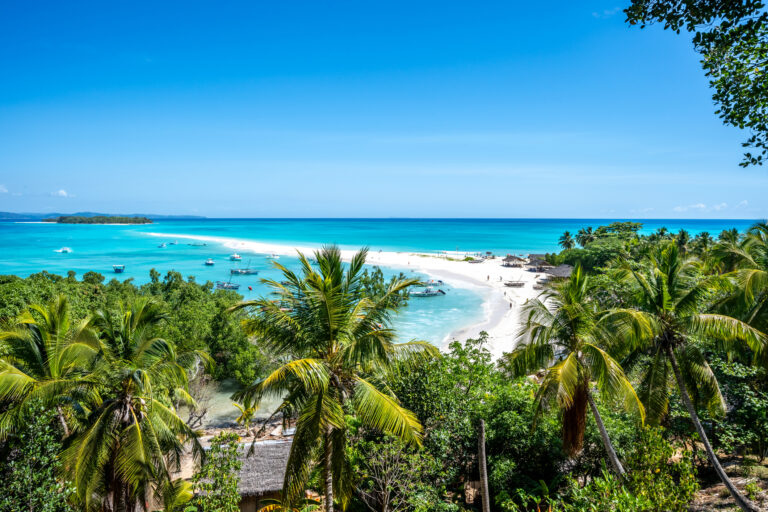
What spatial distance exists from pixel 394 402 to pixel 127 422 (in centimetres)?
533

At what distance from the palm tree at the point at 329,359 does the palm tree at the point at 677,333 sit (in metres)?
5.57

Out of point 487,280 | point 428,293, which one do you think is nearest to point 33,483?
point 428,293

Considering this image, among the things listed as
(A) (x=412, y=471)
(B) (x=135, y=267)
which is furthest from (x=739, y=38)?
(B) (x=135, y=267)

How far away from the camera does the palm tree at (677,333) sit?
8.84m

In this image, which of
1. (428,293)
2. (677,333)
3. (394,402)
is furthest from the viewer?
(428,293)

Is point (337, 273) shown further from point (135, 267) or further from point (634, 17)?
point (135, 267)

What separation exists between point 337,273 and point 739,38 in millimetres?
6558

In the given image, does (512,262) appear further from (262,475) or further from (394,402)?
(394,402)

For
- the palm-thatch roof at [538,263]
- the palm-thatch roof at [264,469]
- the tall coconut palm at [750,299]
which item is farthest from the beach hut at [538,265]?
the palm-thatch roof at [264,469]

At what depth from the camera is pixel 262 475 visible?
13219 mm

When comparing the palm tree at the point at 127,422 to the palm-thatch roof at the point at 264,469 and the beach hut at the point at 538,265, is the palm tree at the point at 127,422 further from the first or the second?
the beach hut at the point at 538,265

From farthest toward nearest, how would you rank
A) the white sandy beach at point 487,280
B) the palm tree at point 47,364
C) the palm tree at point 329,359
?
the white sandy beach at point 487,280, the palm tree at point 47,364, the palm tree at point 329,359

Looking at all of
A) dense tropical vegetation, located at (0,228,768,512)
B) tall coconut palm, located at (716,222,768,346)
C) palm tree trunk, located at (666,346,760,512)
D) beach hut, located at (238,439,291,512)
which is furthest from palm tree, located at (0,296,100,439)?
tall coconut palm, located at (716,222,768,346)

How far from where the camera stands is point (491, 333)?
110 ft
